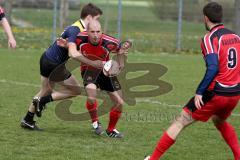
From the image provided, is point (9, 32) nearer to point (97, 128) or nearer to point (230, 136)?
point (97, 128)

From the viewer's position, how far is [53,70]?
825cm

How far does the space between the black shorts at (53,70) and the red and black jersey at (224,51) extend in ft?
8.62

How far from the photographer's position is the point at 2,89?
468 inches

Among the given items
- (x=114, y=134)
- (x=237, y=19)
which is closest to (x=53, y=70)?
(x=114, y=134)

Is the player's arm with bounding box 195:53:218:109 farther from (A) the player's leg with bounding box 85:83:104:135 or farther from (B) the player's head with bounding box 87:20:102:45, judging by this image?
(A) the player's leg with bounding box 85:83:104:135

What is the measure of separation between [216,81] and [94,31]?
6.44ft

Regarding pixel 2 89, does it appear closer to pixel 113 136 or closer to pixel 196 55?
pixel 113 136

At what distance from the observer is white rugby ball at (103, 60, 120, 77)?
7715mm

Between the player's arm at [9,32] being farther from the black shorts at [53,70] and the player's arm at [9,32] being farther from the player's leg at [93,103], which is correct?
the player's leg at [93,103]

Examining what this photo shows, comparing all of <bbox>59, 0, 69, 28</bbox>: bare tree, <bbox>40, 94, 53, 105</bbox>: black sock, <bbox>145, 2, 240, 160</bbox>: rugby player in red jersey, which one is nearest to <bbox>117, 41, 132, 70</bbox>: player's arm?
<bbox>40, 94, 53, 105</bbox>: black sock

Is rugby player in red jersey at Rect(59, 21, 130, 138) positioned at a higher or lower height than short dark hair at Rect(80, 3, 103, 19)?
lower

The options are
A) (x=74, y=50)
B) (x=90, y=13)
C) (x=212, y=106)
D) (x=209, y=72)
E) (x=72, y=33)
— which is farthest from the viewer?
(x=90, y=13)

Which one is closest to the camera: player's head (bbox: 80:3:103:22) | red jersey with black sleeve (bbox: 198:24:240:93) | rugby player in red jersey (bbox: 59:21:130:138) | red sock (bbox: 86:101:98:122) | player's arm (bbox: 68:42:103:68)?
red jersey with black sleeve (bbox: 198:24:240:93)

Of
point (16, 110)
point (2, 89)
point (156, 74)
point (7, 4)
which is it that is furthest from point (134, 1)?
point (16, 110)
